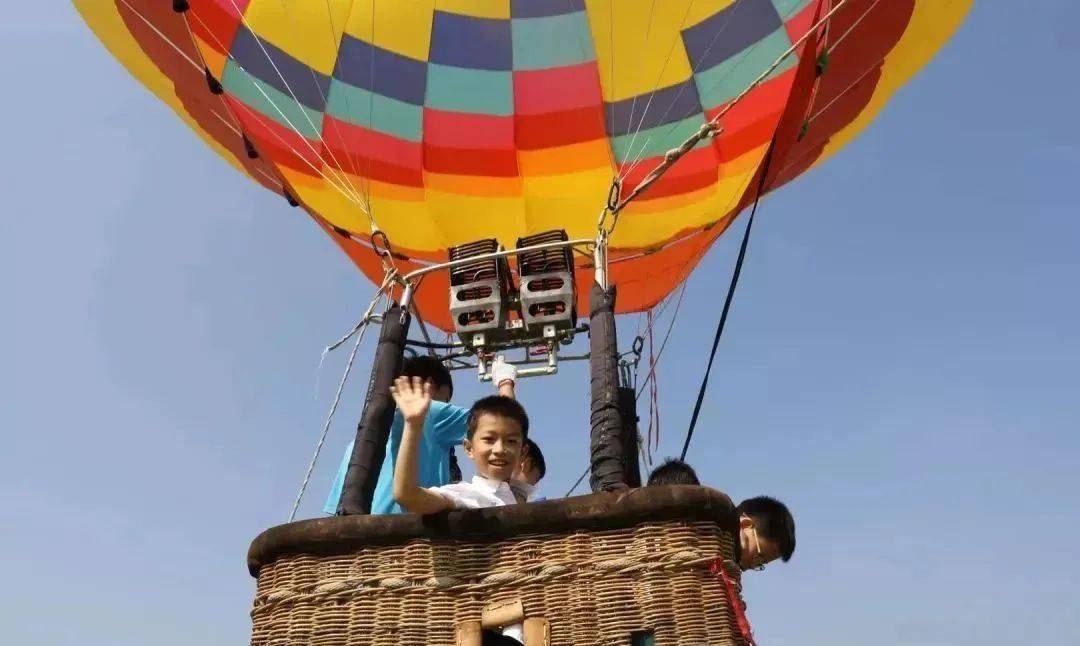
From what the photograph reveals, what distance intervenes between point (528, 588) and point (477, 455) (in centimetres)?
46

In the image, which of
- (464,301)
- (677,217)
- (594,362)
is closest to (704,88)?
(677,217)

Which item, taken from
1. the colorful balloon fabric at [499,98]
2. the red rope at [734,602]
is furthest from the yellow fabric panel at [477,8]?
the red rope at [734,602]

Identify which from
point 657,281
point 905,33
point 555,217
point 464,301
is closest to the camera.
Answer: point 464,301

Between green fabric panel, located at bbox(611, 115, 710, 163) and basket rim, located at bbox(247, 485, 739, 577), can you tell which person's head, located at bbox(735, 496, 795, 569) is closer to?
basket rim, located at bbox(247, 485, 739, 577)

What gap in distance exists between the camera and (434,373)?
2.92 meters

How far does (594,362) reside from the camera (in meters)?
2.03

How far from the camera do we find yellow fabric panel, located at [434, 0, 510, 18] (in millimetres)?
4926

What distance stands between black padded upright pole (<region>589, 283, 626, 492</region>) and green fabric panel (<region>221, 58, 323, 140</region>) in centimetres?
299

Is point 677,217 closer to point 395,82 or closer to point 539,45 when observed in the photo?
point 539,45

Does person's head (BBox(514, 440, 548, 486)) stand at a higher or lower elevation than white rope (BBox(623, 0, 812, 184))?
lower

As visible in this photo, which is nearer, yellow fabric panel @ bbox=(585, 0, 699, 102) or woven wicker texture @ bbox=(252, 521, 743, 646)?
woven wicker texture @ bbox=(252, 521, 743, 646)

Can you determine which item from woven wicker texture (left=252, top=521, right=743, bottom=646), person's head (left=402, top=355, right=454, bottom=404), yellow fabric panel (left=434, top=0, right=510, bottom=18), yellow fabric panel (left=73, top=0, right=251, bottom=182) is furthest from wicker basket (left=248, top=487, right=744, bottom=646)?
yellow fabric panel (left=73, top=0, right=251, bottom=182)

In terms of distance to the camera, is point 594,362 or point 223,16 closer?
point 594,362

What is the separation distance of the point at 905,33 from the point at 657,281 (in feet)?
5.77
